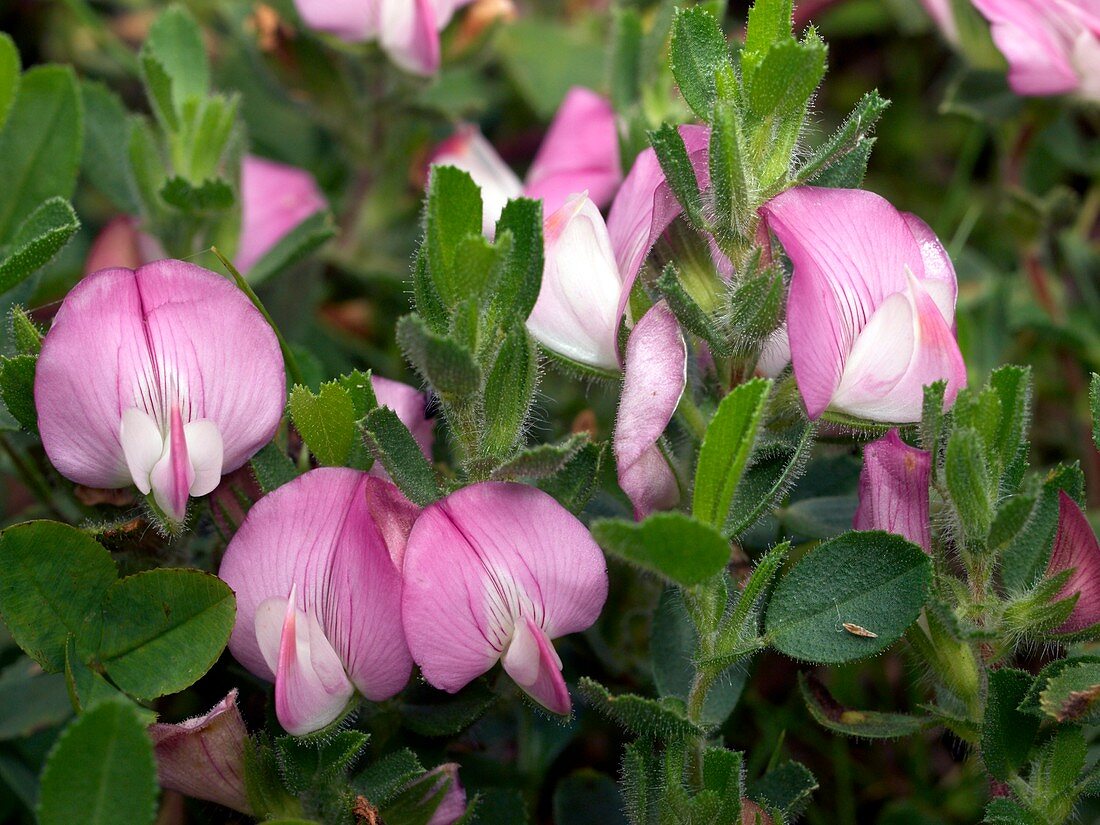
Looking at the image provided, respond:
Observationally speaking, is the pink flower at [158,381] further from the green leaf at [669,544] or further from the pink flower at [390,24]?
the pink flower at [390,24]

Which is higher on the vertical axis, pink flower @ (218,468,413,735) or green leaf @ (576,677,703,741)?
pink flower @ (218,468,413,735)

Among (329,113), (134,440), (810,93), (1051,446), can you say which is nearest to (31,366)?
(134,440)

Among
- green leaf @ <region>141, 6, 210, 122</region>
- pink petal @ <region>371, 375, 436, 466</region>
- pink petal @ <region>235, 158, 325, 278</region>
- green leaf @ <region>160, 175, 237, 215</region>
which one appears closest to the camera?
pink petal @ <region>371, 375, 436, 466</region>

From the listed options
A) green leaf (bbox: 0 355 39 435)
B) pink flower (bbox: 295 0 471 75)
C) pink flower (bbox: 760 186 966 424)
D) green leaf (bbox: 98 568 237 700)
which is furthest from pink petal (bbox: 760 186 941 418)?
pink flower (bbox: 295 0 471 75)

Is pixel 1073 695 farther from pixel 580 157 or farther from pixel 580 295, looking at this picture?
pixel 580 157

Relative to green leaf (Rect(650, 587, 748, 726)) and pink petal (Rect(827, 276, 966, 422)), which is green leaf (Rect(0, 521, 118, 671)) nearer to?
green leaf (Rect(650, 587, 748, 726))

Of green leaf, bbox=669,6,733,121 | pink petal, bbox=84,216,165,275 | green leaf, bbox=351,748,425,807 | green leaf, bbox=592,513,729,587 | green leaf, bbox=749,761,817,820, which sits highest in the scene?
green leaf, bbox=669,6,733,121

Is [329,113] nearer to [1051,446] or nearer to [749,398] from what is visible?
[749,398]
